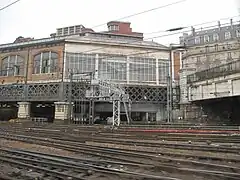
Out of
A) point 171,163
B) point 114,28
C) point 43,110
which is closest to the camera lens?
point 171,163

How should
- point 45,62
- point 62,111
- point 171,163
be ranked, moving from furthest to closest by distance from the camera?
point 45,62, point 62,111, point 171,163

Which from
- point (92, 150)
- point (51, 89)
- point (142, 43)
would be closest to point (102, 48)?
point (142, 43)

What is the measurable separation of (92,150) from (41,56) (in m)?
35.7

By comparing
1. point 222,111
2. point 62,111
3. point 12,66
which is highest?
point 12,66

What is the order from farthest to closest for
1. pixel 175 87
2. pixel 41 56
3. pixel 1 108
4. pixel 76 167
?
pixel 1 108, pixel 41 56, pixel 175 87, pixel 76 167

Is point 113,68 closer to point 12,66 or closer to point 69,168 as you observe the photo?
point 12,66

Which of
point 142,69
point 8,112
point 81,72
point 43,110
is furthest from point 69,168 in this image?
point 8,112

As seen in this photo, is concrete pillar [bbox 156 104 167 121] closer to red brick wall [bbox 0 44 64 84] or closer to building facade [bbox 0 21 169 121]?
building facade [bbox 0 21 169 121]

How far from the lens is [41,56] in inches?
1762

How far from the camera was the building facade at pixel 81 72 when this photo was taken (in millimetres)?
41531

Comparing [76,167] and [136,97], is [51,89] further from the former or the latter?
[76,167]

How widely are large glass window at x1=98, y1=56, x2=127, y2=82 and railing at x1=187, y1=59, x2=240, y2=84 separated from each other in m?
10.4

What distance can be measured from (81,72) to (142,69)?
29.3ft

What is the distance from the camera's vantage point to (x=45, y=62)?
44031mm
